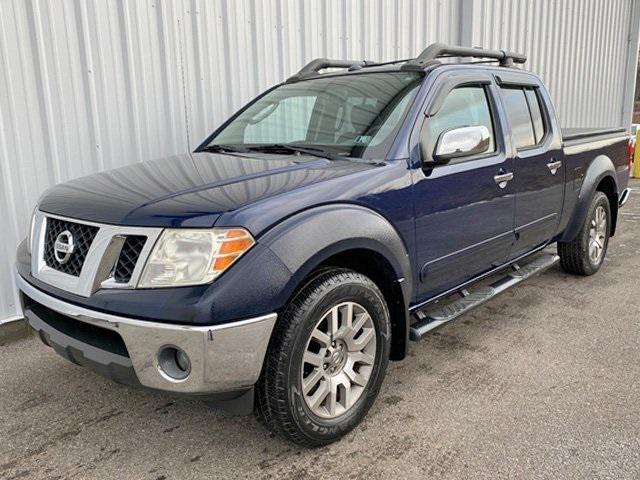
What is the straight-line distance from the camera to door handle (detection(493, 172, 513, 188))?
11.2ft

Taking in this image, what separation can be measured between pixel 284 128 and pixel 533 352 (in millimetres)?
2125

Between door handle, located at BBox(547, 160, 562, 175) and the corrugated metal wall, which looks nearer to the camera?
the corrugated metal wall

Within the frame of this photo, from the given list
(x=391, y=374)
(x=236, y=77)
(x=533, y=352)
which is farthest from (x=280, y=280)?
(x=236, y=77)

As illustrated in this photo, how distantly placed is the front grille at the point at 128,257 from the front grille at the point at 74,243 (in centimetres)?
20

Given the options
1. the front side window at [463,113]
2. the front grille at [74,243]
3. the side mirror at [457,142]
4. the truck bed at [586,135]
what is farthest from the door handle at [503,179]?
the front grille at [74,243]

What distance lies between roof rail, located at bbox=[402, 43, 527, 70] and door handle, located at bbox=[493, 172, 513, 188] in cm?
81

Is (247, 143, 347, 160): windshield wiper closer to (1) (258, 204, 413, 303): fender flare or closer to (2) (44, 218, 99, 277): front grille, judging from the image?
(1) (258, 204, 413, 303): fender flare

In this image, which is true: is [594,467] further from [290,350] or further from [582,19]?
[582,19]

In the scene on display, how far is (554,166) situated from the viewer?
4.13m

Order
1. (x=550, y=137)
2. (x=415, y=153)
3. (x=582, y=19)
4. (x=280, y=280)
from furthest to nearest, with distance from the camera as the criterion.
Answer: (x=582, y=19), (x=550, y=137), (x=415, y=153), (x=280, y=280)

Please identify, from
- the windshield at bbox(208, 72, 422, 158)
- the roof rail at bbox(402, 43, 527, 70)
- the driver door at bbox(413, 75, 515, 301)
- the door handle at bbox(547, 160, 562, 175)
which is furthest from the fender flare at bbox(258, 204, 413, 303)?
the door handle at bbox(547, 160, 562, 175)

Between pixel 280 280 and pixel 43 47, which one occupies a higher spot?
pixel 43 47

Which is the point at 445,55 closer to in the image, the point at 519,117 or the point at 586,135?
the point at 519,117

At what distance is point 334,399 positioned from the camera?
8.22ft
